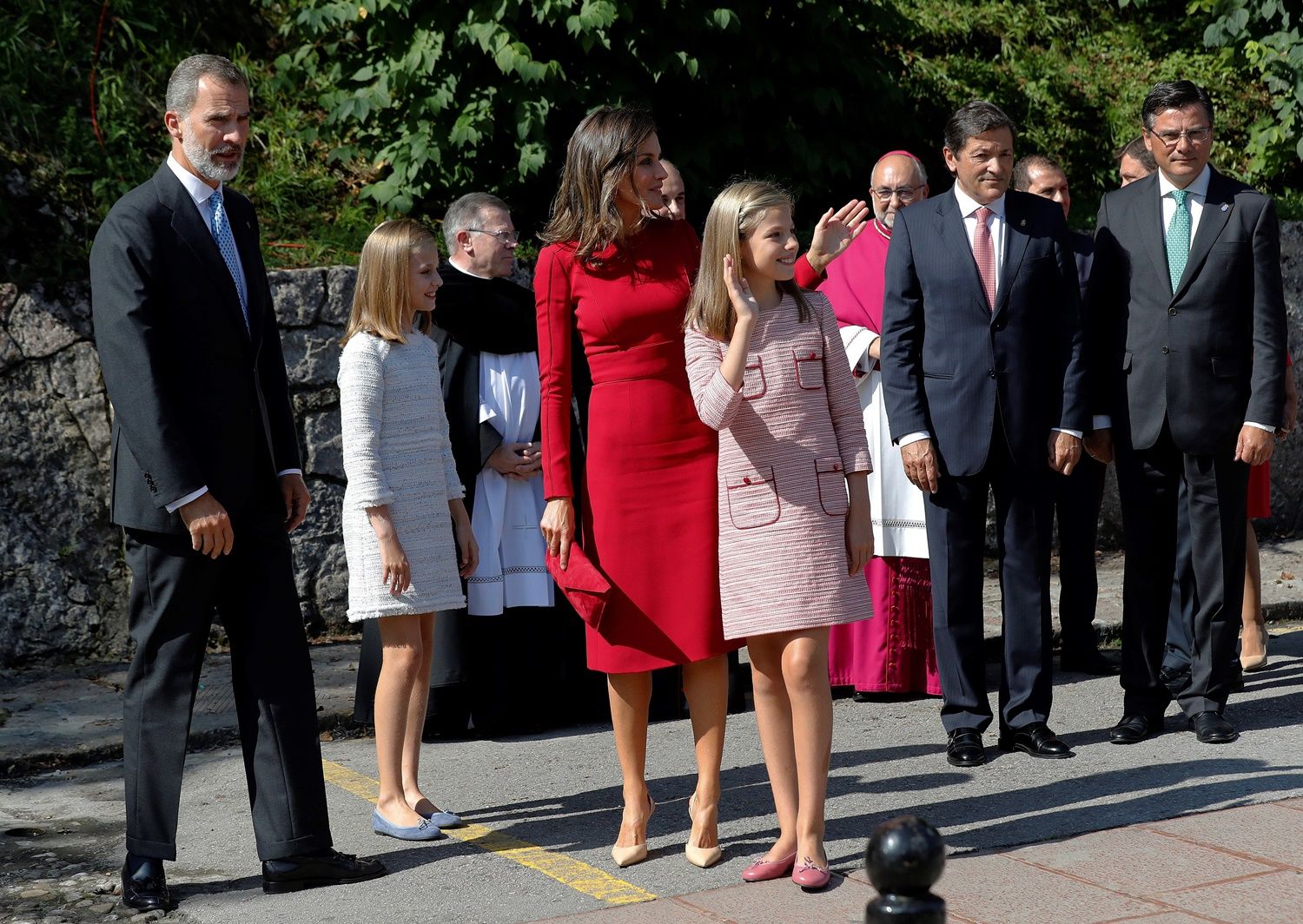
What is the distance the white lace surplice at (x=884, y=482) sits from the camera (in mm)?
6648

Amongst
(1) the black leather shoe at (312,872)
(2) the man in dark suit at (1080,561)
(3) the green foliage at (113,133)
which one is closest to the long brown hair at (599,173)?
(1) the black leather shoe at (312,872)

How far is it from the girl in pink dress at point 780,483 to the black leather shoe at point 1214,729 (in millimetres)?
1907

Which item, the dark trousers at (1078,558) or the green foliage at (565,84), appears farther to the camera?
the green foliage at (565,84)

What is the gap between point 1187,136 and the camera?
18.9ft

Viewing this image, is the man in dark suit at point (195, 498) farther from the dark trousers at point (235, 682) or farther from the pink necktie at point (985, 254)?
the pink necktie at point (985, 254)

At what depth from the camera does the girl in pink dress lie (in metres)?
4.38

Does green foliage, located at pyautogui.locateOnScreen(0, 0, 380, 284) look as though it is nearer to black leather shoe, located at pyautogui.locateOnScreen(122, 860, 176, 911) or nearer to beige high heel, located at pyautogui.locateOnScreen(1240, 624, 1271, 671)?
black leather shoe, located at pyautogui.locateOnScreen(122, 860, 176, 911)

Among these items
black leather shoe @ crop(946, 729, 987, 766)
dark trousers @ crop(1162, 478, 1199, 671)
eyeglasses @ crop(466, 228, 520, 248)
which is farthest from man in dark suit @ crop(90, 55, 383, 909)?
dark trousers @ crop(1162, 478, 1199, 671)

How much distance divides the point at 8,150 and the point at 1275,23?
8.17 m

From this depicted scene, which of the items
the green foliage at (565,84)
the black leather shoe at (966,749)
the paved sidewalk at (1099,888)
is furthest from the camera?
the green foliage at (565,84)

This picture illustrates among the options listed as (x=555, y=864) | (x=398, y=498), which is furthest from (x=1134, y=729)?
(x=398, y=498)

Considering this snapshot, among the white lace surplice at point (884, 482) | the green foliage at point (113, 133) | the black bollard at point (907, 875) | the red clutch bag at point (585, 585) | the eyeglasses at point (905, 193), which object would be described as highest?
the green foliage at point (113, 133)

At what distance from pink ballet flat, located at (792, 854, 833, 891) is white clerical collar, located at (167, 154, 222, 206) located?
2.51m

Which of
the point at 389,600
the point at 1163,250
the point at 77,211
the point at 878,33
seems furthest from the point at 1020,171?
the point at 77,211
